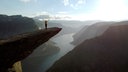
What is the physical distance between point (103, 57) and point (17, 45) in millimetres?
81380

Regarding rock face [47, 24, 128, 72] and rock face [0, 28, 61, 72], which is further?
rock face [47, 24, 128, 72]

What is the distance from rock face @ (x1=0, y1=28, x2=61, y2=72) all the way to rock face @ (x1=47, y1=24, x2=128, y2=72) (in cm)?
6818

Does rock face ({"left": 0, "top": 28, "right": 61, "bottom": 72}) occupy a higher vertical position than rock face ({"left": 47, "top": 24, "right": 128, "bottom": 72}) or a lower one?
higher

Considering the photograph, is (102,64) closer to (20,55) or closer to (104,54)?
(104,54)

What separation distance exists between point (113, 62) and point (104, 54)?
9711mm

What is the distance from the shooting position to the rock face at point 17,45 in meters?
9.69

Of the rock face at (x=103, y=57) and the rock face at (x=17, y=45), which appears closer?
the rock face at (x=17, y=45)

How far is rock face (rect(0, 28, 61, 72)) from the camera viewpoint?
9686 mm

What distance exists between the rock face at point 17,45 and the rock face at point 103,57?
6818cm

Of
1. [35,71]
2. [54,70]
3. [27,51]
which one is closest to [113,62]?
[54,70]

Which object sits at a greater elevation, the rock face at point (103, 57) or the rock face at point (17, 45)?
the rock face at point (17, 45)

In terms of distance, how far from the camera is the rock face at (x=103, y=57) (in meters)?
79.1

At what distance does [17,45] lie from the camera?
396 inches

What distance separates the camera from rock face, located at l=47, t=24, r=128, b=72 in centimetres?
7912
